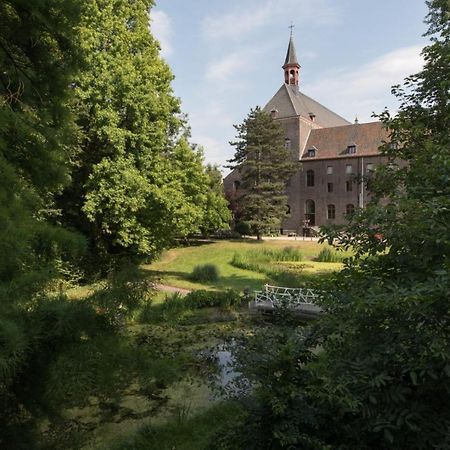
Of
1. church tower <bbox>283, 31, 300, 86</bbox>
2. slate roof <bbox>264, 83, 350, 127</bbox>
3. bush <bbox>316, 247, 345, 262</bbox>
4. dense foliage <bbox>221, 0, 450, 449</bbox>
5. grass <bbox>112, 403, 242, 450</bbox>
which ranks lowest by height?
grass <bbox>112, 403, 242, 450</bbox>

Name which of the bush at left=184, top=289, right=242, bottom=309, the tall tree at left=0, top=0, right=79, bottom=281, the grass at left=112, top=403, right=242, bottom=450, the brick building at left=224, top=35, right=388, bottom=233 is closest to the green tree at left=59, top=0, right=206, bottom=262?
the bush at left=184, top=289, right=242, bottom=309

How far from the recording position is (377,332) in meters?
3.67

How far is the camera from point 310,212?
53.1 meters

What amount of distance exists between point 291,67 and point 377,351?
58808 millimetres

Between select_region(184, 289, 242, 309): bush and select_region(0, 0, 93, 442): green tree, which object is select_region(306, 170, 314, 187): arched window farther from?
select_region(0, 0, 93, 442): green tree

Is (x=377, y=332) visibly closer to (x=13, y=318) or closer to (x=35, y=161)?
(x=13, y=318)

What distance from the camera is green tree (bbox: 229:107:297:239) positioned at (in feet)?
125

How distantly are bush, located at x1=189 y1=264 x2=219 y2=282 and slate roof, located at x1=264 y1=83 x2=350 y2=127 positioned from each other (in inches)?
1290

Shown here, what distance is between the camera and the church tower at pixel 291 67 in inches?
2267

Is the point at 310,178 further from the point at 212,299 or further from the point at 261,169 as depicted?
the point at 212,299

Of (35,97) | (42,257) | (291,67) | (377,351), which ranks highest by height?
(291,67)

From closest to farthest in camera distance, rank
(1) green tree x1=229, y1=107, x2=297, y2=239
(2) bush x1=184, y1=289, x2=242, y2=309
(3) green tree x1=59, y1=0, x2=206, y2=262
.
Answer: (2) bush x1=184, y1=289, x2=242, y2=309, (3) green tree x1=59, y1=0, x2=206, y2=262, (1) green tree x1=229, y1=107, x2=297, y2=239

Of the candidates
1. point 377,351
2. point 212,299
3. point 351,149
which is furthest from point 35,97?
point 351,149

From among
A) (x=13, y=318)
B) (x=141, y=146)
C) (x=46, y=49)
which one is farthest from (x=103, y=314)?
(x=141, y=146)
